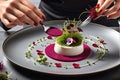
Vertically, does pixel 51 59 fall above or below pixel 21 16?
below

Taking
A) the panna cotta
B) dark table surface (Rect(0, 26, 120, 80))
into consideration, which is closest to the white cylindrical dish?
the panna cotta

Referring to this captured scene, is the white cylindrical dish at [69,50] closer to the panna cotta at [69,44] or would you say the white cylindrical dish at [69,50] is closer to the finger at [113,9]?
the panna cotta at [69,44]

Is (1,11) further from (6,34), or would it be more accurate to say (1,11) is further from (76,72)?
(76,72)

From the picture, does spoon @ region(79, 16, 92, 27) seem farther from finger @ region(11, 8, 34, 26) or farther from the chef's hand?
finger @ region(11, 8, 34, 26)

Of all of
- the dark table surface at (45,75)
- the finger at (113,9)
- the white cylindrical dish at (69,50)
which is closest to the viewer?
the dark table surface at (45,75)

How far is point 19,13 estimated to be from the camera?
89cm

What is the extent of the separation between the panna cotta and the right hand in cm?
9

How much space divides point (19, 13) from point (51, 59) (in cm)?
17

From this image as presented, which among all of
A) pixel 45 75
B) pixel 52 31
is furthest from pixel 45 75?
pixel 52 31

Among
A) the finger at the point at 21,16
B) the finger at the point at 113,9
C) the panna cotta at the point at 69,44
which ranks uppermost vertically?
the finger at the point at 21,16

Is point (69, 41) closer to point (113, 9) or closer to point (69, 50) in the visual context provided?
point (69, 50)

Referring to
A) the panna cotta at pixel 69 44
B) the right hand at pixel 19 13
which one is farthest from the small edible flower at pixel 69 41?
the right hand at pixel 19 13

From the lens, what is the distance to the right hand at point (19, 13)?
896mm

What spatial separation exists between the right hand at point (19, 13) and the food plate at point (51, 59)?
0.24 ft
